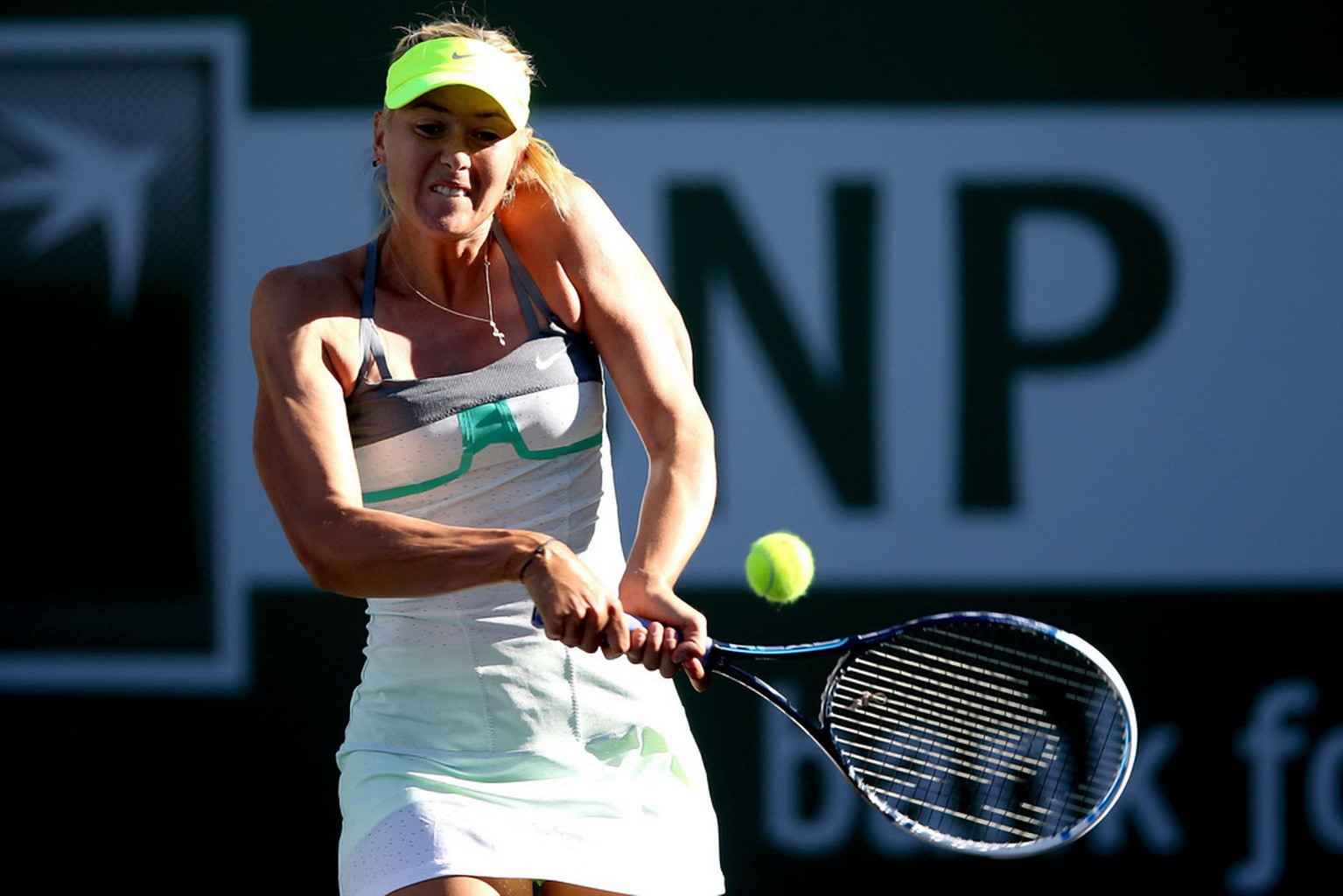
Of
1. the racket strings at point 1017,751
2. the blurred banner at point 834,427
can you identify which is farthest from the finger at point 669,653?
the blurred banner at point 834,427

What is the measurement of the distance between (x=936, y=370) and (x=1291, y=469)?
794mm

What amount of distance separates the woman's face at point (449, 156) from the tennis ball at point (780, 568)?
0.65 m

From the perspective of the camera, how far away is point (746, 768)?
3533 millimetres

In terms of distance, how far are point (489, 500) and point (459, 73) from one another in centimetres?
49

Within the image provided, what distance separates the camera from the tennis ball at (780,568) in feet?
7.22

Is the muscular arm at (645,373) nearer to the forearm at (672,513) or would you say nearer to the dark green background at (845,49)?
the forearm at (672,513)

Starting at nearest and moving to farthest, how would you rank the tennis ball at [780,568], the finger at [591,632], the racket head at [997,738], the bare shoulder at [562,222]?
the finger at [591,632], the bare shoulder at [562,222], the tennis ball at [780,568], the racket head at [997,738]

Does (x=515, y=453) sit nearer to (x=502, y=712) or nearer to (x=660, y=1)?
(x=502, y=712)

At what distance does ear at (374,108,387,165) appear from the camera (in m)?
1.89

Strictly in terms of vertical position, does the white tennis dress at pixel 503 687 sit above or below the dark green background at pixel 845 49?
below

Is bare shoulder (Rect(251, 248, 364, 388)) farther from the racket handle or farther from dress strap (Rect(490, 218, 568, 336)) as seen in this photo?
the racket handle

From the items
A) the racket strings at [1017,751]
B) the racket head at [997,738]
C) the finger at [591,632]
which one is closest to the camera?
the finger at [591,632]

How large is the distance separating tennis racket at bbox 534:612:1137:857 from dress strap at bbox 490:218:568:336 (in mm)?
554

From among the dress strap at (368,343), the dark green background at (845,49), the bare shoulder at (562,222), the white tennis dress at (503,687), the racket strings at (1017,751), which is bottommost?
the racket strings at (1017,751)
